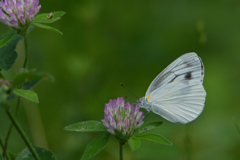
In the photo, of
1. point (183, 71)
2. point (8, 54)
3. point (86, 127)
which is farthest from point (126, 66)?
point (86, 127)

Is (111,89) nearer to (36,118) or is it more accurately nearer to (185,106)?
(36,118)

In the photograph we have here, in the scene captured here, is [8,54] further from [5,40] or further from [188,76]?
[188,76]

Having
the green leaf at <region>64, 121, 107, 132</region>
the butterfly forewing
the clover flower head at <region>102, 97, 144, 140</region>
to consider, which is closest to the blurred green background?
the butterfly forewing

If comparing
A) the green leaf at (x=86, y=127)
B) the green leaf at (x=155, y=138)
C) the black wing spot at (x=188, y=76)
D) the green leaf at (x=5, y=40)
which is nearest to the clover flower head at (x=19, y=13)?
the green leaf at (x=5, y=40)

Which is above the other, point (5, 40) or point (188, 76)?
point (5, 40)

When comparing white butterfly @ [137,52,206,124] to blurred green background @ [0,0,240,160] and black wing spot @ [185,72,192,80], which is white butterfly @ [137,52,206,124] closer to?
black wing spot @ [185,72,192,80]

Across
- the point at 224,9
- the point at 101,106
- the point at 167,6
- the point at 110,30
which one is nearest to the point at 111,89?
the point at 101,106

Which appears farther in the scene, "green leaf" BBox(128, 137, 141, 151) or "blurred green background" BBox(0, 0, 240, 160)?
"blurred green background" BBox(0, 0, 240, 160)
